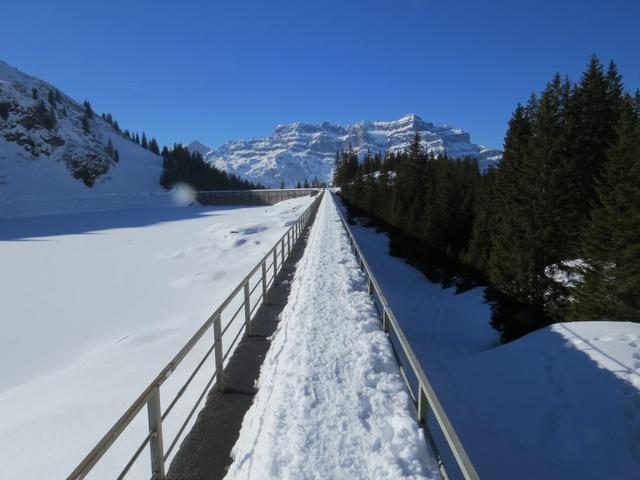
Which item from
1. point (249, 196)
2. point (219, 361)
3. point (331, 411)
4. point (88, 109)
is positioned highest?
point (88, 109)

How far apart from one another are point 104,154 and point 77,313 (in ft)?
467

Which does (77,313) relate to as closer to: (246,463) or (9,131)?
(246,463)

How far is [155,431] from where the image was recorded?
10.3 feet

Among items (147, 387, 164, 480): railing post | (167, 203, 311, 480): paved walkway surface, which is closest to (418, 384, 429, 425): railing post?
(167, 203, 311, 480): paved walkway surface

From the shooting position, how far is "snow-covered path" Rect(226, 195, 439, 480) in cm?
344

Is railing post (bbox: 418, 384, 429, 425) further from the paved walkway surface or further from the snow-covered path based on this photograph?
the paved walkway surface

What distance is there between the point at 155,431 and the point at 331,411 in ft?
6.45

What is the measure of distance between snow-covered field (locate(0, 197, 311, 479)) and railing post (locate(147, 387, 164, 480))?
8.53ft

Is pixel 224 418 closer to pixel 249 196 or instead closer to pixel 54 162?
pixel 249 196

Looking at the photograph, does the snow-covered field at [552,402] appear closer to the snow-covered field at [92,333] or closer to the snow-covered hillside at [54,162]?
the snow-covered field at [92,333]

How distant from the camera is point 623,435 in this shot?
307 inches

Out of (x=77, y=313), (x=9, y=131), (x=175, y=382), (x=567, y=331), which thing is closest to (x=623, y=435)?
(x=567, y=331)

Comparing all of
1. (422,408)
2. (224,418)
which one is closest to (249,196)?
(224,418)

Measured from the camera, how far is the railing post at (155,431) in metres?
3.09
